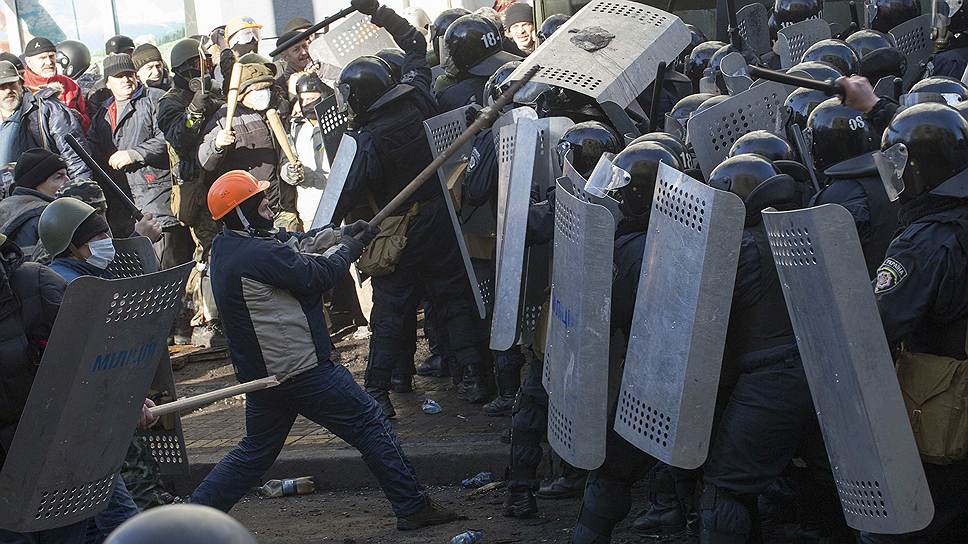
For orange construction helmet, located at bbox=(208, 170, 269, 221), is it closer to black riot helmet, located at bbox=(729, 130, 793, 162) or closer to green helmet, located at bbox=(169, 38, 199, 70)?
black riot helmet, located at bbox=(729, 130, 793, 162)

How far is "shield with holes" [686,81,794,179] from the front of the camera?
605 centimetres

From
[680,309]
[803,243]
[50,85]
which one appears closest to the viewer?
[803,243]

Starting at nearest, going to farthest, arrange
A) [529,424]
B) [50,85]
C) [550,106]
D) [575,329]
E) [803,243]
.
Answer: [803,243]
[575,329]
[529,424]
[550,106]
[50,85]

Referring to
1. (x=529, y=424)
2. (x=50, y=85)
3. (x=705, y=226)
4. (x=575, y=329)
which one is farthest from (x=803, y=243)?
(x=50, y=85)

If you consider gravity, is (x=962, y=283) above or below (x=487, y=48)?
above

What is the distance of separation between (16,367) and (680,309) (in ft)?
7.26

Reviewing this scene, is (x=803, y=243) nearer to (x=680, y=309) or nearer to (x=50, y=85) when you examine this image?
(x=680, y=309)

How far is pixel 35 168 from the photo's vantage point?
22.5 ft

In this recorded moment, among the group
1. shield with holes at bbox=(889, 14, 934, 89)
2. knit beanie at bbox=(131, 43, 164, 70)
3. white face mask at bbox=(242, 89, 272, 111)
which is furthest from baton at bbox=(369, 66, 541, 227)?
knit beanie at bbox=(131, 43, 164, 70)

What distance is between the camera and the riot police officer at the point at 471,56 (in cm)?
834

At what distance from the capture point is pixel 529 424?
627 centimetres

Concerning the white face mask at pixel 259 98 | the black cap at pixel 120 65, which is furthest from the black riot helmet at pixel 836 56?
the black cap at pixel 120 65

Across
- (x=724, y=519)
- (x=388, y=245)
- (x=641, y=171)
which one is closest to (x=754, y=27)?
(x=388, y=245)

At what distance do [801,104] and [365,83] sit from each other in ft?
9.32
